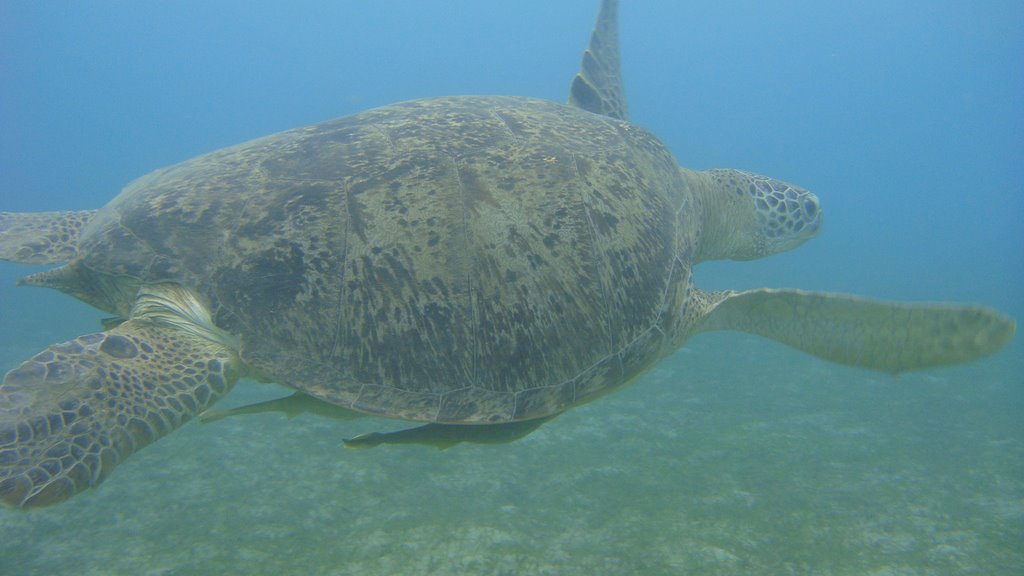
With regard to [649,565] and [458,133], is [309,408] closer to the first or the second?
[458,133]

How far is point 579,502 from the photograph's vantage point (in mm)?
5273

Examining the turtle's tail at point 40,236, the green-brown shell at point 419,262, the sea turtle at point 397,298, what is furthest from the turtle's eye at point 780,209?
the turtle's tail at point 40,236

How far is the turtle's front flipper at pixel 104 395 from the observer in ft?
6.68

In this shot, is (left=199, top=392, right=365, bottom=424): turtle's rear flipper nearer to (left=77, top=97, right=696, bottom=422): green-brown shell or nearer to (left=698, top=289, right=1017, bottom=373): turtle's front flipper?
(left=77, top=97, right=696, bottom=422): green-brown shell

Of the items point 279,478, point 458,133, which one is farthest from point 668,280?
point 279,478

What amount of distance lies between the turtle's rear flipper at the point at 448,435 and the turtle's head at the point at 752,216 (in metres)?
2.81

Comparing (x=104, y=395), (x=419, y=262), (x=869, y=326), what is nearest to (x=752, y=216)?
(x=869, y=326)

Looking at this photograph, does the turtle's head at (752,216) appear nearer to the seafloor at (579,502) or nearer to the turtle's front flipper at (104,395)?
the seafloor at (579,502)

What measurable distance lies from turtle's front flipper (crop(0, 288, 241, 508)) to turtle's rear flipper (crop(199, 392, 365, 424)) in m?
0.17

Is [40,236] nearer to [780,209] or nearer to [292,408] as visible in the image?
[292,408]

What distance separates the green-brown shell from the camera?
2.63m

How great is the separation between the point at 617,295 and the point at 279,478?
15.0ft

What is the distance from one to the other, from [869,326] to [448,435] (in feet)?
8.11

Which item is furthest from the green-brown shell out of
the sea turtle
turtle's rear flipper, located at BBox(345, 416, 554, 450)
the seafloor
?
the seafloor
